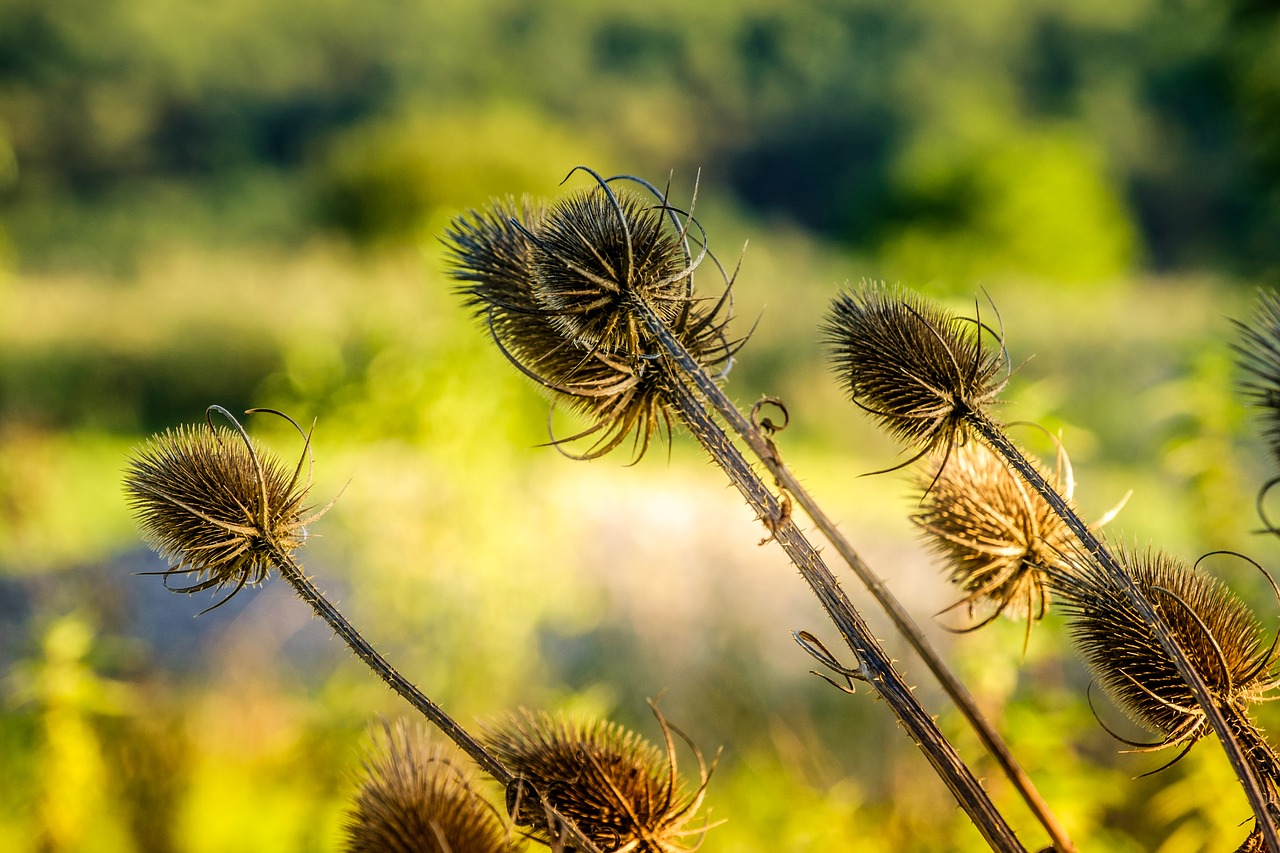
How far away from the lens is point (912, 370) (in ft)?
1.92

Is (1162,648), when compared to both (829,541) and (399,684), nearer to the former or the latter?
(829,541)

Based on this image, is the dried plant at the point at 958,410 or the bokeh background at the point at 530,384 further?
the bokeh background at the point at 530,384

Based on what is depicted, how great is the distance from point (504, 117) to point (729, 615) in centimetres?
1851

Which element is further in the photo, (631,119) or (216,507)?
(631,119)

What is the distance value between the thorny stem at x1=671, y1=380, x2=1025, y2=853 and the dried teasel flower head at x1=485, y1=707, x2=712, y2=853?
0.13 m

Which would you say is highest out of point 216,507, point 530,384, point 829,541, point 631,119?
point 631,119

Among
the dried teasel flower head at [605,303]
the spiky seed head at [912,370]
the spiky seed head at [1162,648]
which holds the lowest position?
the spiky seed head at [1162,648]

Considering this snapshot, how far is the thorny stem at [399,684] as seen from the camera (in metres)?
0.51

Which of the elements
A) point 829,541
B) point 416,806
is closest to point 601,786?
point 416,806

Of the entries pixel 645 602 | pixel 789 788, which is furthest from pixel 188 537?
pixel 645 602

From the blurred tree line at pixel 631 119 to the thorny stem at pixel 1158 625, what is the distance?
16217 millimetres

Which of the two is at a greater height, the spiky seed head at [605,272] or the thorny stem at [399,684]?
the spiky seed head at [605,272]

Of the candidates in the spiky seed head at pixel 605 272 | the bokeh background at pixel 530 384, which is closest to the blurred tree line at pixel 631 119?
the bokeh background at pixel 530 384

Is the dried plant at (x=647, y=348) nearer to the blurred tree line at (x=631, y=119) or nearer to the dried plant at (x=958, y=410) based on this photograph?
the dried plant at (x=958, y=410)
